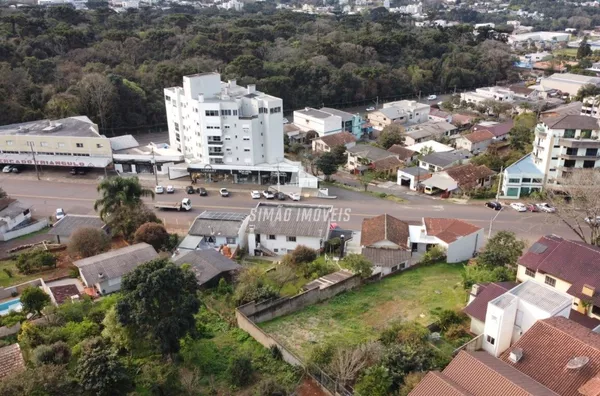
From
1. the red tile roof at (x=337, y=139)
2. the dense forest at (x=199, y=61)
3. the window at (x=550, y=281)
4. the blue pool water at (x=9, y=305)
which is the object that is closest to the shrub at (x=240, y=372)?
the blue pool water at (x=9, y=305)

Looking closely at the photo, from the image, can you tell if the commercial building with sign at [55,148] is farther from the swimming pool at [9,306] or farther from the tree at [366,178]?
the tree at [366,178]

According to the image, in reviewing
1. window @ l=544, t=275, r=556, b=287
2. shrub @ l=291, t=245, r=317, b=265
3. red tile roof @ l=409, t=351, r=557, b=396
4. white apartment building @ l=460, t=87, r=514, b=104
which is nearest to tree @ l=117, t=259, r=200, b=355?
red tile roof @ l=409, t=351, r=557, b=396

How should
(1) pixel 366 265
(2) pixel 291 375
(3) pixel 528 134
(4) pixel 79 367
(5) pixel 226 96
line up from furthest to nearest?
1. (3) pixel 528 134
2. (5) pixel 226 96
3. (1) pixel 366 265
4. (2) pixel 291 375
5. (4) pixel 79 367

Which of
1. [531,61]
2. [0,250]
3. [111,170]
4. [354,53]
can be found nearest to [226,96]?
[111,170]

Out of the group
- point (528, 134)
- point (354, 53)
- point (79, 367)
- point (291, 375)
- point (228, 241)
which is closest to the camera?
point (79, 367)

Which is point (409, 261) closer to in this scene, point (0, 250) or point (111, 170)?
point (0, 250)

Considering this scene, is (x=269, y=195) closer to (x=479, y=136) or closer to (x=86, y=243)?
(x=86, y=243)
